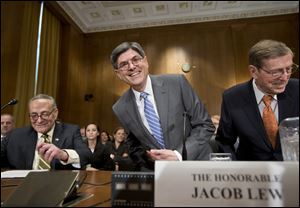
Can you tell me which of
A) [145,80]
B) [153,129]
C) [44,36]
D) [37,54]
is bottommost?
[153,129]

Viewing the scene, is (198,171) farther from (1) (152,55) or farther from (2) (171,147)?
(1) (152,55)

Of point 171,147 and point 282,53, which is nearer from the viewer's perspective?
point 282,53

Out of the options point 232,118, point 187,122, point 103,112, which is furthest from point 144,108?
point 103,112

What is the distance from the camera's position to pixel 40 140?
6.51 ft

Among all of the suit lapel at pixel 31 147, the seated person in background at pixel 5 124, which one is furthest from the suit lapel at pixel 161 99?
the seated person in background at pixel 5 124

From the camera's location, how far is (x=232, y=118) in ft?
5.07

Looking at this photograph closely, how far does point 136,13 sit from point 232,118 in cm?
587

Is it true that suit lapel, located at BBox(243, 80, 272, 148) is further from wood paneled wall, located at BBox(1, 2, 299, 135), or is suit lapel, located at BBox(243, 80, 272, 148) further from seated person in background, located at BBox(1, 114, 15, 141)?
wood paneled wall, located at BBox(1, 2, 299, 135)

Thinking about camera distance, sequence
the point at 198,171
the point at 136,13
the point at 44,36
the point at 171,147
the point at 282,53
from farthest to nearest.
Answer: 1. the point at 136,13
2. the point at 44,36
3. the point at 171,147
4. the point at 282,53
5. the point at 198,171

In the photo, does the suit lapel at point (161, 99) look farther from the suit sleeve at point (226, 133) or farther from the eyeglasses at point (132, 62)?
the suit sleeve at point (226, 133)

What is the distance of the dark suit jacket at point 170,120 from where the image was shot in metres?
1.52

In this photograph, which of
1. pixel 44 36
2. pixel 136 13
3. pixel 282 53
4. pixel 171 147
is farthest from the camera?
pixel 136 13

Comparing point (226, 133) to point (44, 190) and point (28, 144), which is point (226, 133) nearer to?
point (44, 190)

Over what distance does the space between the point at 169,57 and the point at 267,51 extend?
18.7ft
